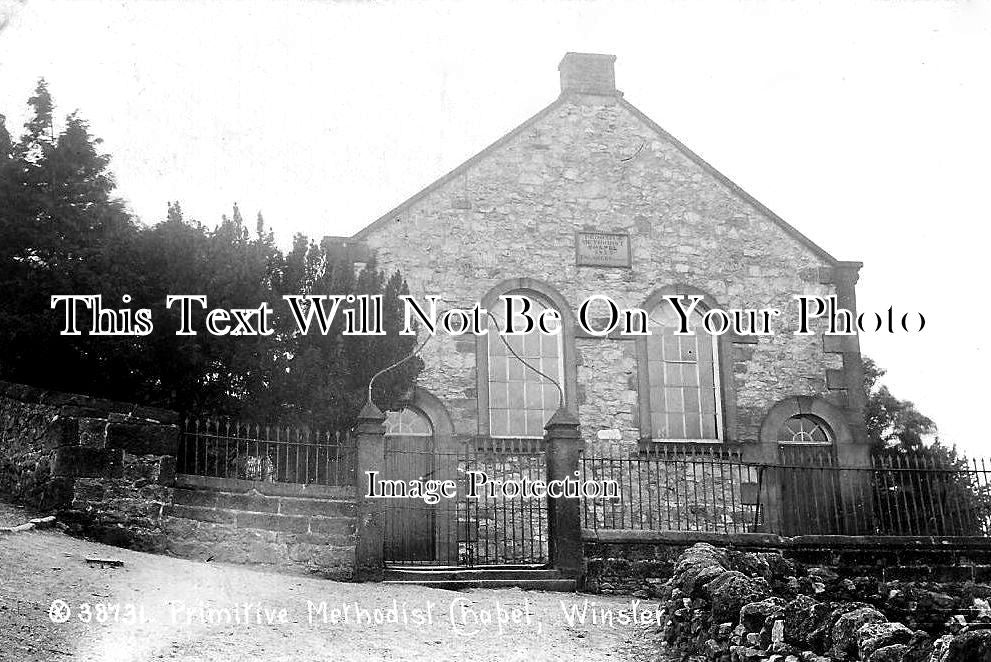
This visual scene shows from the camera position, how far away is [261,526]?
11.6 m

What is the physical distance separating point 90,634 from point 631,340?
10556 millimetres

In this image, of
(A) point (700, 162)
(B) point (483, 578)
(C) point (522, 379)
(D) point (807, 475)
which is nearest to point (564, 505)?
(B) point (483, 578)

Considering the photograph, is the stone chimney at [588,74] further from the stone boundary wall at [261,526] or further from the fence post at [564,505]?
the stone boundary wall at [261,526]

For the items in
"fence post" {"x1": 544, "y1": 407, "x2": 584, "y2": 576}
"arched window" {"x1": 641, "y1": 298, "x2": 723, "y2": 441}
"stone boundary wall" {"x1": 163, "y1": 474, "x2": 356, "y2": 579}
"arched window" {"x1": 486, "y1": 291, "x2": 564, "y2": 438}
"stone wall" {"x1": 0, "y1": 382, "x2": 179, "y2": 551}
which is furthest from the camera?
"arched window" {"x1": 641, "y1": 298, "x2": 723, "y2": 441}

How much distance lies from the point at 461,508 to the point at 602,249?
16.0 ft

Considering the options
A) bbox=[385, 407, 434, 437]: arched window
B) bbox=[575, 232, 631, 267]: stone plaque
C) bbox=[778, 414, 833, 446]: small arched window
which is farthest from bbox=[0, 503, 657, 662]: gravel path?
bbox=[575, 232, 631, 267]: stone plaque

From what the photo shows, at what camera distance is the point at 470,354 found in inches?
634

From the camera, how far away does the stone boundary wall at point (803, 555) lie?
12.0 meters

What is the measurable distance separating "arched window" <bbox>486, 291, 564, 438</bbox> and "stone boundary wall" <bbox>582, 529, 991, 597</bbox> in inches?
153

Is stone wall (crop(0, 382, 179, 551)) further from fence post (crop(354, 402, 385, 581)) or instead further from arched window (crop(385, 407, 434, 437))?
arched window (crop(385, 407, 434, 437))

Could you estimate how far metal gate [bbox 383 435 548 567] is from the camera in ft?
45.6

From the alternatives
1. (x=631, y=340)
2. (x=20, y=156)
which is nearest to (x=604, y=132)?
(x=631, y=340)

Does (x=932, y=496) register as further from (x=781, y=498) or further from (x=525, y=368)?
(x=525, y=368)

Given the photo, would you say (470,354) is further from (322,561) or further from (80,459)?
(80,459)
